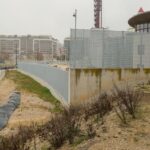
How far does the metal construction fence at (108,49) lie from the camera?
65.0 feet

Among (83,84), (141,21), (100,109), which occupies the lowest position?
(100,109)

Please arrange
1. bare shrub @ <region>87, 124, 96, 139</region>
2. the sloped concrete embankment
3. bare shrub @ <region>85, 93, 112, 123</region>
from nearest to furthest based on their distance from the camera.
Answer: bare shrub @ <region>87, 124, 96, 139</region> → bare shrub @ <region>85, 93, 112, 123</region> → the sloped concrete embankment

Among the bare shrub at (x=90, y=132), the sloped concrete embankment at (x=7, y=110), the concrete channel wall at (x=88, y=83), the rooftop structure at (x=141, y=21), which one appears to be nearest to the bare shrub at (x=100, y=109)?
the bare shrub at (x=90, y=132)

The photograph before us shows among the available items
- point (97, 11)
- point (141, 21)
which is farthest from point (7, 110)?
point (97, 11)

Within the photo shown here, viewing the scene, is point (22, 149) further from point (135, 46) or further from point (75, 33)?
point (135, 46)

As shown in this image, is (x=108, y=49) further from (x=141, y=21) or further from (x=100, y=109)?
(x=141, y=21)

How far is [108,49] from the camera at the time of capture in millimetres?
20656

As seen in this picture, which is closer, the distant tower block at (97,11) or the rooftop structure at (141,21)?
the rooftop structure at (141,21)

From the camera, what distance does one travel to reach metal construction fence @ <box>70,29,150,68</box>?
1980cm

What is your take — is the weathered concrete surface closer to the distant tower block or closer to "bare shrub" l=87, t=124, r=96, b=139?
"bare shrub" l=87, t=124, r=96, b=139

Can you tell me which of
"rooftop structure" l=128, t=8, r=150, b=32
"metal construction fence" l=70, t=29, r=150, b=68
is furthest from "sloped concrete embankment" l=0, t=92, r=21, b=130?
"rooftop structure" l=128, t=8, r=150, b=32

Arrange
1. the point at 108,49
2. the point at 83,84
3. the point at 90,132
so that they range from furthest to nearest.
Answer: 1. the point at 108,49
2. the point at 83,84
3. the point at 90,132

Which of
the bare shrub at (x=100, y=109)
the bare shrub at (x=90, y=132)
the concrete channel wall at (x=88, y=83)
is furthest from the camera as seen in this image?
the concrete channel wall at (x=88, y=83)

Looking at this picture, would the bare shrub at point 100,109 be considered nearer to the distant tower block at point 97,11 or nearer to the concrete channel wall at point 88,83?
the concrete channel wall at point 88,83
